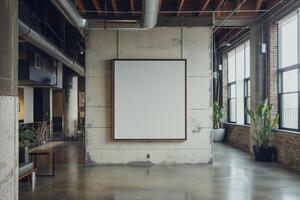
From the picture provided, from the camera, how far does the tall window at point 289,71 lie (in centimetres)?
777

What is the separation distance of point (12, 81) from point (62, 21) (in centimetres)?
636

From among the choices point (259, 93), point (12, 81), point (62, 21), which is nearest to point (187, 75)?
point (259, 93)

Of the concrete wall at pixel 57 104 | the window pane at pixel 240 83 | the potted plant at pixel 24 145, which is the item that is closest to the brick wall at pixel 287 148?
the window pane at pixel 240 83

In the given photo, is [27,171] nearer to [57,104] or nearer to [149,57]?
[149,57]

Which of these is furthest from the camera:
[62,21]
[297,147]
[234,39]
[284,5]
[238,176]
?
[234,39]

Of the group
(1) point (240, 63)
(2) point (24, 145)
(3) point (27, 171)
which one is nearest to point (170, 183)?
(3) point (27, 171)

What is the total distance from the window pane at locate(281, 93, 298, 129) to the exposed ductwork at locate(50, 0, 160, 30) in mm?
3401

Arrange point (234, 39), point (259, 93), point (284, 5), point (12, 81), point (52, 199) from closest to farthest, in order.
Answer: point (12, 81) → point (52, 199) → point (284, 5) → point (259, 93) → point (234, 39)

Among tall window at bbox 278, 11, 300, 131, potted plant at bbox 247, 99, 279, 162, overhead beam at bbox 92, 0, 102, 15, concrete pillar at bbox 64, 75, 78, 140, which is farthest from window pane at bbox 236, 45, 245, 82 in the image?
concrete pillar at bbox 64, 75, 78, 140

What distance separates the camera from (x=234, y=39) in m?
11.8

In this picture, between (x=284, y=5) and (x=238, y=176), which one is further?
(x=284, y=5)

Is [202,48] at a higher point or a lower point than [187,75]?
higher

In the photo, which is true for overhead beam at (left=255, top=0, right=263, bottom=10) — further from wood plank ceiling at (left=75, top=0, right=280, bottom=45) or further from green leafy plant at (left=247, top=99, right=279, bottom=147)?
green leafy plant at (left=247, top=99, right=279, bottom=147)

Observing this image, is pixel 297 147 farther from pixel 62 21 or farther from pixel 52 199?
pixel 62 21
